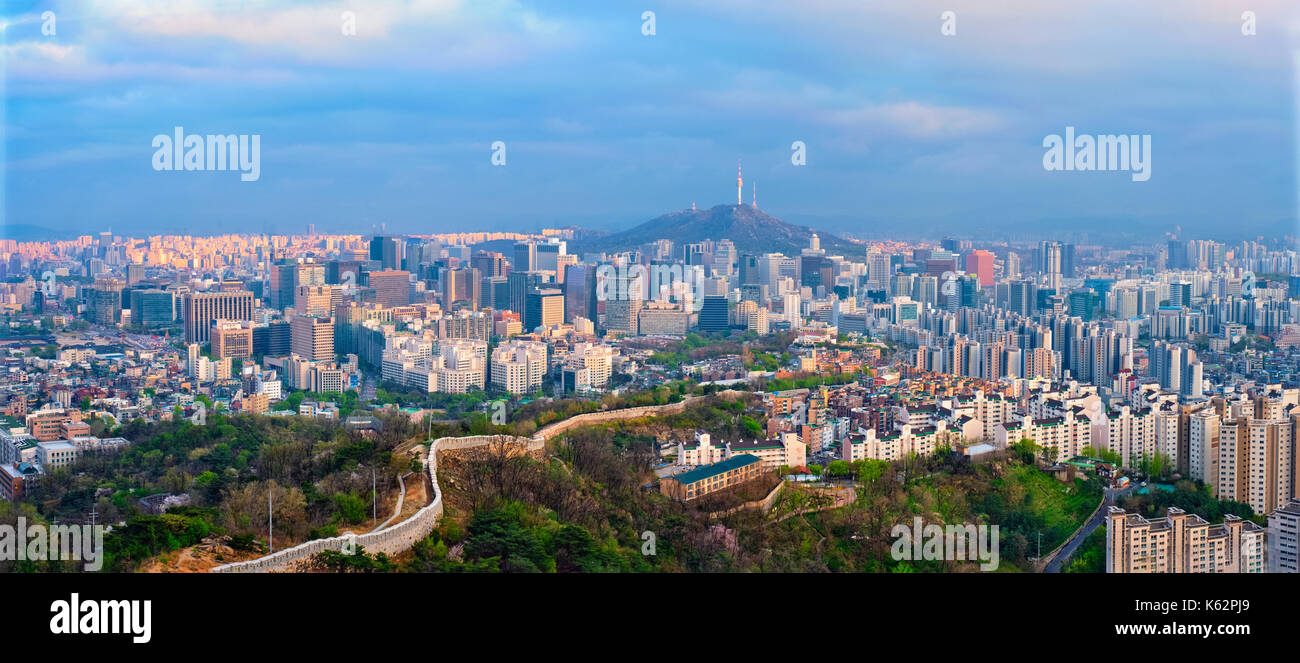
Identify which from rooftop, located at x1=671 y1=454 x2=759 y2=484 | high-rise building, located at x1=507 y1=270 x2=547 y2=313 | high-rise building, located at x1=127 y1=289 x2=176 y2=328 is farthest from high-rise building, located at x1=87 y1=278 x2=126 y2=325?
rooftop, located at x1=671 y1=454 x2=759 y2=484

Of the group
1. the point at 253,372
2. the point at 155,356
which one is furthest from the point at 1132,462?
the point at 155,356

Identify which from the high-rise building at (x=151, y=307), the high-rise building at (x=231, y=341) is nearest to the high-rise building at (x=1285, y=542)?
the high-rise building at (x=231, y=341)

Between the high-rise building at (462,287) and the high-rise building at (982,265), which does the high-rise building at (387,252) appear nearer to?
the high-rise building at (462,287)

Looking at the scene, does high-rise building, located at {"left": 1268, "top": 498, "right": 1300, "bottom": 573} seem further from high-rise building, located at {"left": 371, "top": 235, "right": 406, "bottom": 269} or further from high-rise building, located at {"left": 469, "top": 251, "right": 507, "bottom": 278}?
high-rise building, located at {"left": 371, "top": 235, "right": 406, "bottom": 269}

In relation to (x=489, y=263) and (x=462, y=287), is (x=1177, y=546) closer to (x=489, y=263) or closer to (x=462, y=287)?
(x=462, y=287)
